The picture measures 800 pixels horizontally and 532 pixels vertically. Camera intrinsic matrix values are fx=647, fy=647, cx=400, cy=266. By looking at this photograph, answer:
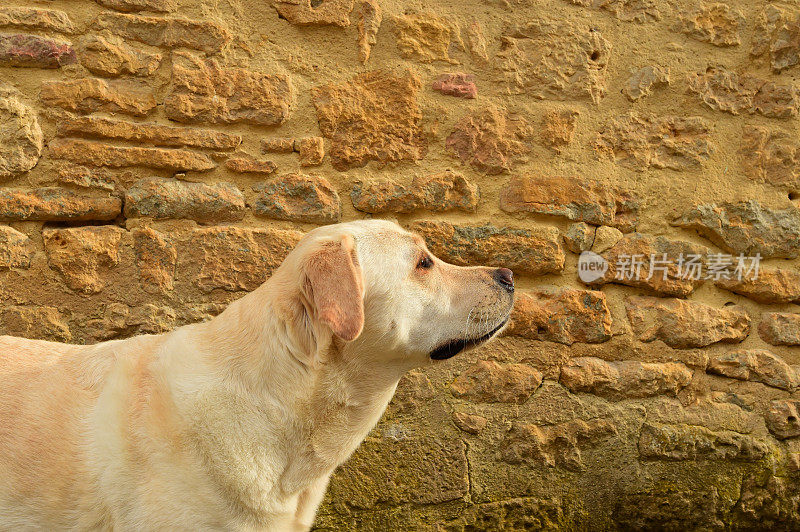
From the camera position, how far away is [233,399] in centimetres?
207

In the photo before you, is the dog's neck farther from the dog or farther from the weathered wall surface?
the weathered wall surface

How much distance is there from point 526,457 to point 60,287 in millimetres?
2243

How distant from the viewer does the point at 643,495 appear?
321 cm

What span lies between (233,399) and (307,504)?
495 mm

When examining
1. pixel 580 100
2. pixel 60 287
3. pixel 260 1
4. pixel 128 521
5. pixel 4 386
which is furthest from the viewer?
pixel 580 100

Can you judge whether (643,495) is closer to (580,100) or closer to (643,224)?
(643,224)

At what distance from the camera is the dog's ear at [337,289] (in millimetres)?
1926

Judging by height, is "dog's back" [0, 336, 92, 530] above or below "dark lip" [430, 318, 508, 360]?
below

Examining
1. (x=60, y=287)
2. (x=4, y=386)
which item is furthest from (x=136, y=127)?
(x=4, y=386)

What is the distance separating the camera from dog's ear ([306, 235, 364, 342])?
6.32 ft
